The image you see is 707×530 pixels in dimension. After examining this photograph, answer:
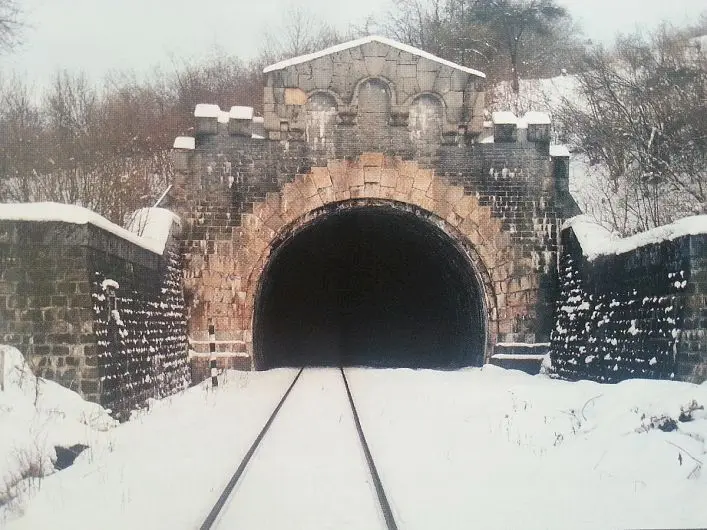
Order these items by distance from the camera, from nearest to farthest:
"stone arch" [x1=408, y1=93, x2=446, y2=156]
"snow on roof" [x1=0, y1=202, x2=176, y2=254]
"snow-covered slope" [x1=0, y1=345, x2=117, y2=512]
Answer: "snow-covered slope" [x1=0, y1=345, x2=117, y2=512] < "snow on roof" [x1=0, y1=202, x2=176, y2=254] < "stone arch" [x1=408, y1=93, x2=446, y2=156]

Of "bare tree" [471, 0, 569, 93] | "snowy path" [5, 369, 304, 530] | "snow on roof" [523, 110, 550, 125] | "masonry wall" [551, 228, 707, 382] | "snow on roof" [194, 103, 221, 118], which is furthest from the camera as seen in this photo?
"snow on roof" [523, 110, 550, 125]

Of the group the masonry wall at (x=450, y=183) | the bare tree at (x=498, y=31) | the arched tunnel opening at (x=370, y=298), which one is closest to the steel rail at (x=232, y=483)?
the bare tree at (x=498, y=31)

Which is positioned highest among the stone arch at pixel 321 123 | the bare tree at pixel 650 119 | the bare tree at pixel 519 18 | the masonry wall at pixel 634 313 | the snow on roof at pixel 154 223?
the stone arch at pixel 321 123

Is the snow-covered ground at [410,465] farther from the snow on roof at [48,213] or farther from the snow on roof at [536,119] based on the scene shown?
the snow on roof at [536,119]

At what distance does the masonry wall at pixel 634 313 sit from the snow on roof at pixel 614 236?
3.6 inches

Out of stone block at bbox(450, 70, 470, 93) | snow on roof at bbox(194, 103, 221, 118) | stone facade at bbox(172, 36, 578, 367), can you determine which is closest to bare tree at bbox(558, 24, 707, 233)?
stone facade at bbox(172, 36, 578, 367)

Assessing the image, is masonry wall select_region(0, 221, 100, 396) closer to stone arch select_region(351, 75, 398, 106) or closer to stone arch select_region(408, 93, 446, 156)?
stone arch select_region(351, 75, 398, 106)

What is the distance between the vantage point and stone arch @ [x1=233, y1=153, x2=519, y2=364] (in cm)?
1534

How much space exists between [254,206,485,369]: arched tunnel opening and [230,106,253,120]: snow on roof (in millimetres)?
2349

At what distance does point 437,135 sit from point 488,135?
99 cm

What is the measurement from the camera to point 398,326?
24.8 meters

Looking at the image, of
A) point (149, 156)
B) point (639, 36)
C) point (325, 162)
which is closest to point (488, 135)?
point (325, 162)

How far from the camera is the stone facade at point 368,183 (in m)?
15.2

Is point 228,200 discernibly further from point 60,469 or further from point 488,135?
point 60,469
